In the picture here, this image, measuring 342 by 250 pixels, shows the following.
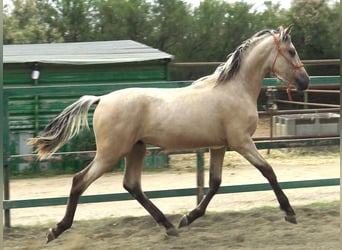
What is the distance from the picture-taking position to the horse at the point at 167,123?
489 centimetres

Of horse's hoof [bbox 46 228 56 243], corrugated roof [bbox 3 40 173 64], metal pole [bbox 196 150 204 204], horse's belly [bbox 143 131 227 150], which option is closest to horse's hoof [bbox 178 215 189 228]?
metal pole [bbox 196 150 204 204]

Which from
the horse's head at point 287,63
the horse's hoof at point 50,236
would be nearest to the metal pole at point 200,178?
the horse's head at point 287,63

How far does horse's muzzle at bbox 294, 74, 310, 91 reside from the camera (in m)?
5.24

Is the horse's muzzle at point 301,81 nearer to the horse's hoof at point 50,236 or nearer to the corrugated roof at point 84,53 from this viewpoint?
the horse's hoof at point 50,236

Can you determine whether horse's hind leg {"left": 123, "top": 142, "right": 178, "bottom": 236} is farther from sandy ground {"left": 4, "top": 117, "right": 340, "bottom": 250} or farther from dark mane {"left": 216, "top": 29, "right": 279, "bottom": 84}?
dark mane {"left": 216, "top": 29, "right": 279, "bottom": 84}

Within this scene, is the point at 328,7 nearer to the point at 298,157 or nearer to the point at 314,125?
the point at 314,125

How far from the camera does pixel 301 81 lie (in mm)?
5234

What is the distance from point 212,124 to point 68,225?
1441 mm

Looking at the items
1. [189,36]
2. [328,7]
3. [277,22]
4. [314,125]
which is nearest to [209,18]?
[189,36]

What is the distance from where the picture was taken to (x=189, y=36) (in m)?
18.2

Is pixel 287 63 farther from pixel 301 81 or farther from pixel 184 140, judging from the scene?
pixel 184 140

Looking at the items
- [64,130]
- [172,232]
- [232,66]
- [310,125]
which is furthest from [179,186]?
[310,125]

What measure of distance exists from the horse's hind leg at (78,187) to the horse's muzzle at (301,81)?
69.0 inches

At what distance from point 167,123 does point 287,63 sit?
1213 millimetres
